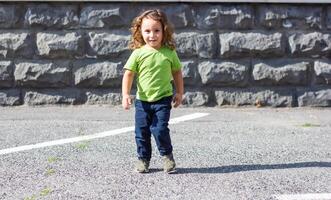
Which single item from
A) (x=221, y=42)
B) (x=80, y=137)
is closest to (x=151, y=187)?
(x=80, y=137)

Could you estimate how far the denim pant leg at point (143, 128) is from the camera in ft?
15.3

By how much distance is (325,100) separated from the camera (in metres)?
7.49

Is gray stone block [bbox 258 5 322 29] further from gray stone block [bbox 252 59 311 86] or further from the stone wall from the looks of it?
gray stone block [bbox 252 59 311 86]

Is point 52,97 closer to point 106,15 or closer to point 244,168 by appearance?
point 106,15

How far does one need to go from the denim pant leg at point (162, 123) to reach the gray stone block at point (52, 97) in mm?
2897

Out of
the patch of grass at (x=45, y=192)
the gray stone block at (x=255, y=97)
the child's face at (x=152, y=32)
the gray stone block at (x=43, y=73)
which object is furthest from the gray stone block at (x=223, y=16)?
the patch of grass at (x=45, y=192)

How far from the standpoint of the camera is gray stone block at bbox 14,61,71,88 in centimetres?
733

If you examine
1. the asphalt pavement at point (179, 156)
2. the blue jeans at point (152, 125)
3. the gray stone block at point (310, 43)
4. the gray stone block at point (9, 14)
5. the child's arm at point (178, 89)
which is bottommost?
the asphalt pavement at point (179, 156)

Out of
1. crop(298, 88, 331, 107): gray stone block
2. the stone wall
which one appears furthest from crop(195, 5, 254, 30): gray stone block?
crop(298, 88, 331, 107): gray stone block

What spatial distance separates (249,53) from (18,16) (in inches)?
105

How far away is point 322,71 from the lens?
24.3 feet

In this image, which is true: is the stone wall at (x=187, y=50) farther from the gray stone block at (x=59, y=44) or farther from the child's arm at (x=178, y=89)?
the child's arm at (x=178, y=89)

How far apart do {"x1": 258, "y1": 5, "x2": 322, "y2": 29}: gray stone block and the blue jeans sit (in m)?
3.06

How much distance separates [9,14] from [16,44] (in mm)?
344
